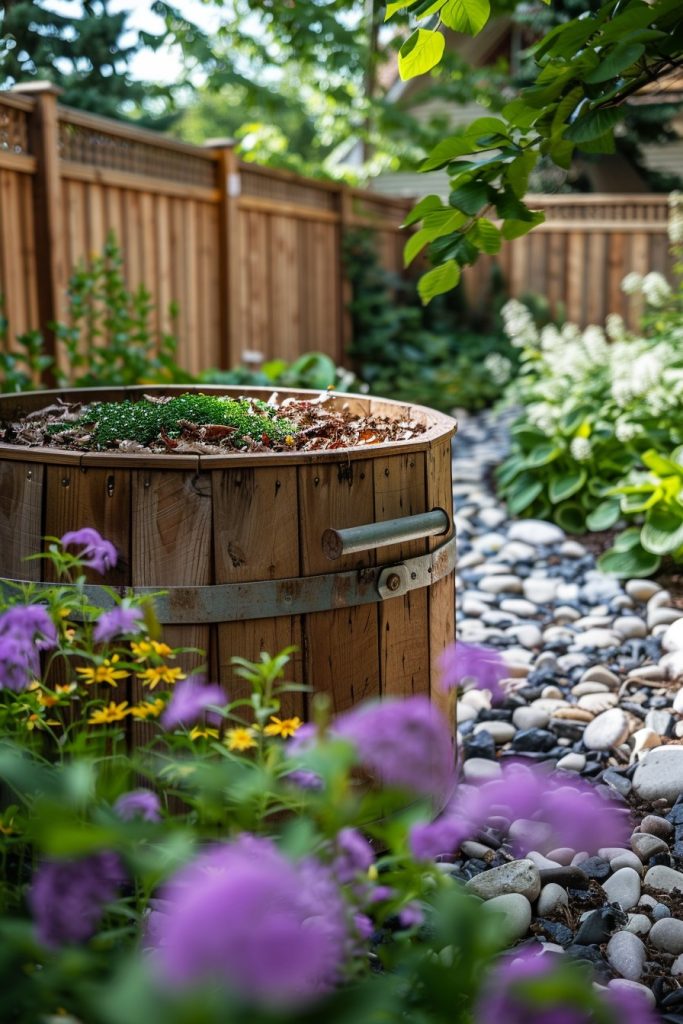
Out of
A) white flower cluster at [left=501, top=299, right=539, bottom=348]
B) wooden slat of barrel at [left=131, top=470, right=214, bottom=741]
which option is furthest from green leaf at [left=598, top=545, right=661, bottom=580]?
wooden slat of barrel at [left=131, top=470, right=214, bottom=741]

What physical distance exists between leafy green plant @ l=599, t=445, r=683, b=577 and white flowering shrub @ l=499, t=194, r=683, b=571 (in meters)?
0.06

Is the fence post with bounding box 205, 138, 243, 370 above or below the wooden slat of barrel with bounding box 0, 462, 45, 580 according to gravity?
above

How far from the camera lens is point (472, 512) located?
540 centimetres

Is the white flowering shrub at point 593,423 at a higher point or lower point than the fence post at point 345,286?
lower

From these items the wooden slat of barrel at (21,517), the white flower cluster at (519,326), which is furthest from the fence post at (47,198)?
the wooden slat of barrel at (21,517)

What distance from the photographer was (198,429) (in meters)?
2.40

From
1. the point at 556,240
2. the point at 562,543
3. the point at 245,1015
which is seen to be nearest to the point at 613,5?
the point at 245,1015

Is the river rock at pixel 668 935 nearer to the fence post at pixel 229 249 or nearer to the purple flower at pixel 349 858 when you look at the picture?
the purple flower at pixel 349 858

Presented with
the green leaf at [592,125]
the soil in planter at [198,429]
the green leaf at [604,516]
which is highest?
the green leaf at [592,125]

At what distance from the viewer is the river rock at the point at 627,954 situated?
188cm

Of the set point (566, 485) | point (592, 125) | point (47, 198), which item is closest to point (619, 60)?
point (592, 125)

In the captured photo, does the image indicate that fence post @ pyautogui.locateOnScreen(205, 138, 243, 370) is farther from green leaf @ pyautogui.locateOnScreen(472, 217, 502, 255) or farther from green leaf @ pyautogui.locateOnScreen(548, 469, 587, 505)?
green leaf @ pyautogui.locateOnScreen(472, 217, 502, 255)

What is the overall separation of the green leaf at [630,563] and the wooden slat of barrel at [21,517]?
9.35ft

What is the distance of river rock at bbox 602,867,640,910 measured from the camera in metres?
2.13
